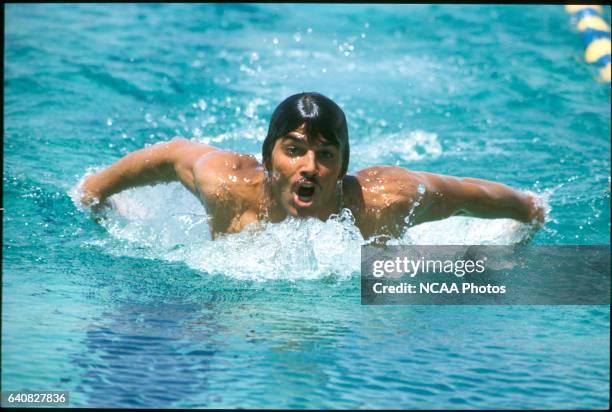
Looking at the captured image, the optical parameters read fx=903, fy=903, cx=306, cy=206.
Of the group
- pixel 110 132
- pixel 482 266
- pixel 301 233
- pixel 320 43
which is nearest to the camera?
pixel 301 233

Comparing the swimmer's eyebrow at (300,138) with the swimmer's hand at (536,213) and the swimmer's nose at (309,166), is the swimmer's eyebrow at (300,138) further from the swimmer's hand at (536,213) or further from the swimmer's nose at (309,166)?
the swimmer's hand at (536,213)

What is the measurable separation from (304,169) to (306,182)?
0.22 ft

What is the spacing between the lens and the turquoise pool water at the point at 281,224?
3045mm

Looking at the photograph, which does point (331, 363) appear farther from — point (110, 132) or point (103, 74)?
point (103, 74)

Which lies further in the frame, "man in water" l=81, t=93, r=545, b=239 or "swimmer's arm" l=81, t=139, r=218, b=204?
"swimmer's arm" l=81, t=139, r=218, b=204

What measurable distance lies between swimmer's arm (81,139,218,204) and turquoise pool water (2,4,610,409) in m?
0.23

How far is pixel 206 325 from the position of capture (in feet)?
11.2

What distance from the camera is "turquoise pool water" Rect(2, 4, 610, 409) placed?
9.99 feet

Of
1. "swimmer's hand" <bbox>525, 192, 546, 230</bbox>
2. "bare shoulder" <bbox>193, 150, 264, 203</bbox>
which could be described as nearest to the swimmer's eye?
"bare shoulder" <bbox>193, 150, 264, 203</bbox>

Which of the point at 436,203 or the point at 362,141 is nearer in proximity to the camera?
the point at 436,203

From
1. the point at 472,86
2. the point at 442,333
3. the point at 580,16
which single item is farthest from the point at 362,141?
the point at 580,16

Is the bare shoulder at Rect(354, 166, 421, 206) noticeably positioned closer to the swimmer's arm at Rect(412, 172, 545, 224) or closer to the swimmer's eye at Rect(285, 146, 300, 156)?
the swimmer's arm at Rect(412, 172, 545, 224)

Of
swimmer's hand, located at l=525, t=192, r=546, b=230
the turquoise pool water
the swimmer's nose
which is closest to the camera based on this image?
the turquoise pool water

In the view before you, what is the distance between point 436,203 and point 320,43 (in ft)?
13.9
